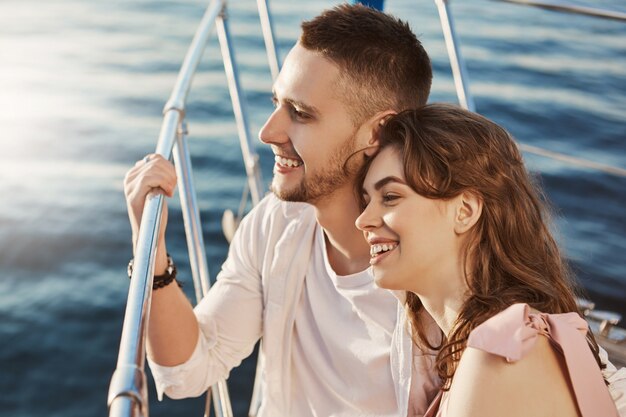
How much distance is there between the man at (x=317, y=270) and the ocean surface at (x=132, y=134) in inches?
71.6

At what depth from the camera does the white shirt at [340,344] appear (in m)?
1.62

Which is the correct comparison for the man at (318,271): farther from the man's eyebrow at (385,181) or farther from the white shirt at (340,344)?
the man's eyebrow at (385,181)

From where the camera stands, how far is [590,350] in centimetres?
125

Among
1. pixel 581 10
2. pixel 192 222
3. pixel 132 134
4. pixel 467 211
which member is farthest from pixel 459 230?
pixel 132 134

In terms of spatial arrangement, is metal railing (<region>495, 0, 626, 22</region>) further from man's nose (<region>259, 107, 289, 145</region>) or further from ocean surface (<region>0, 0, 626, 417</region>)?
ocean surface (<region>0, 0, 626, 417</region>)

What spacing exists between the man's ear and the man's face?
16 millimetres

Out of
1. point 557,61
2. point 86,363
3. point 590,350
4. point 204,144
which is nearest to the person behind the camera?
point 590,350

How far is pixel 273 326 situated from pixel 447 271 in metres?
0.49

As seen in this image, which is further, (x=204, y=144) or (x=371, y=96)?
(x=204, y=144)

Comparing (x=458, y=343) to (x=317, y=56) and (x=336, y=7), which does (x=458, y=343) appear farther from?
(x=336, y=7)

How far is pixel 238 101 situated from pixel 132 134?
2.92 m

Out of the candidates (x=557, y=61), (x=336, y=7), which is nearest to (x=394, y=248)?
(x=336, y=7)

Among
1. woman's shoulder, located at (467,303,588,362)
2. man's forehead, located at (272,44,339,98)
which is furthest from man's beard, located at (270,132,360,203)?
woman's shoulder, located at (467,303,588,362)

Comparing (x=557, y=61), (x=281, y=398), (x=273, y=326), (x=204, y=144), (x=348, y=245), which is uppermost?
(x=557, y=61)
